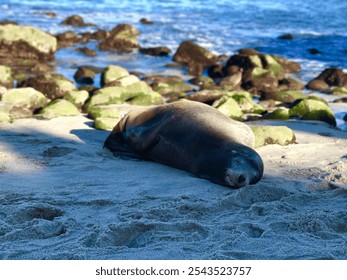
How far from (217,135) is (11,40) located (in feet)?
37.9

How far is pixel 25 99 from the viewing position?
1001 centimetres

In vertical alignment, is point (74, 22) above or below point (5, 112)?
below

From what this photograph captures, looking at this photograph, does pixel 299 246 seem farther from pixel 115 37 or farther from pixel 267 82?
pixel 115 37

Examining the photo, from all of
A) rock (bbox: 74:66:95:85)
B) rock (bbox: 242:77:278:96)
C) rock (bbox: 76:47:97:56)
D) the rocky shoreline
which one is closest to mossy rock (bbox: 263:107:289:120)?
the rocky shoreline

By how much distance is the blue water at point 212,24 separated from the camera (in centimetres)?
1670

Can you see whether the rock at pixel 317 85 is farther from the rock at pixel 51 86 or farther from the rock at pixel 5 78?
the rock at pixel 5 78

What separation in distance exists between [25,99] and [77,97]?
921 mm

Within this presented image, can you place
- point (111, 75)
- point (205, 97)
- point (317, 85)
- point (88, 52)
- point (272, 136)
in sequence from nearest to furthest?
point (272, 136) < point (205, 97) < point (111, 75) < point (317, 85) < point (88, 52)

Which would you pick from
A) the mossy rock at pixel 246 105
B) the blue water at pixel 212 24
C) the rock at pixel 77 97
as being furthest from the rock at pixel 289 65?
the rock at pixel 77 97

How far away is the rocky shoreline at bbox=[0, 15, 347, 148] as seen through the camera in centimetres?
954

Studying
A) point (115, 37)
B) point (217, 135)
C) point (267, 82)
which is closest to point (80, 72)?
point (267, 82)

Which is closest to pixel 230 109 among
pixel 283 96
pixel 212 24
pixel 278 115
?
pixel 278 115

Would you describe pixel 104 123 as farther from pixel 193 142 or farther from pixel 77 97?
pixel 77 97
